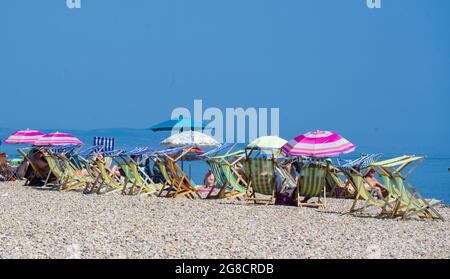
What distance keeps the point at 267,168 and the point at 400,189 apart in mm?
1815

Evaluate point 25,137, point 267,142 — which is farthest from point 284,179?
point 25,137

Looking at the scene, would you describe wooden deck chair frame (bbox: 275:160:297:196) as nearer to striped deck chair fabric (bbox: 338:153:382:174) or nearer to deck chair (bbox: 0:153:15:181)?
striped deck chair fabric (bbox: 338:153:382:174)

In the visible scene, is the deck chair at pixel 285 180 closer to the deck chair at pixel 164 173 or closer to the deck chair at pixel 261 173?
the deck chair at pixel 261 173

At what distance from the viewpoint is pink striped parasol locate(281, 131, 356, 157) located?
9297 mm

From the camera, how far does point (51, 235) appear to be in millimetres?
6145

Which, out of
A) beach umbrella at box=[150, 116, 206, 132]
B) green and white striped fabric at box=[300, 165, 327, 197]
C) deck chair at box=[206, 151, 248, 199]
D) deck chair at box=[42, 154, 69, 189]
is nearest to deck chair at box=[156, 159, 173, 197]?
deck chair at box=[206, 151, 248, 199]

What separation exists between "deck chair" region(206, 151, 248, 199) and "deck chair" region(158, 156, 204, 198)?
0.89 ft

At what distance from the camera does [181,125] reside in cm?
1620

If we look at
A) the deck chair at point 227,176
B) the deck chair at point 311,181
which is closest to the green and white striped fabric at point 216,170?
the deck chair at point 227,176

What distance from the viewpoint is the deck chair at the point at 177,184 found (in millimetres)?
10031

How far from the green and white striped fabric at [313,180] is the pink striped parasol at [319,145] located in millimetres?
416

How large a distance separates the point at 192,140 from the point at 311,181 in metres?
5.79

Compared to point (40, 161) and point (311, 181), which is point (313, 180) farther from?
point (40, 161)
